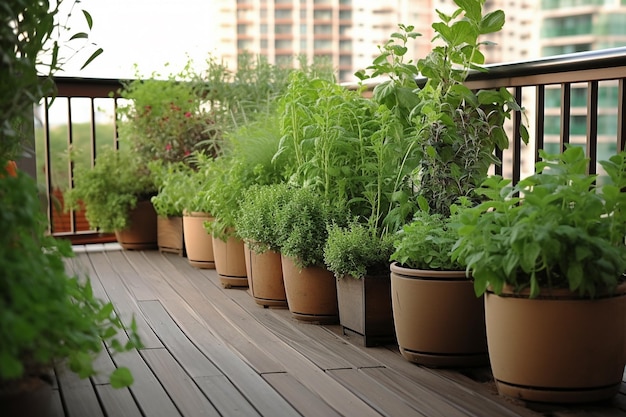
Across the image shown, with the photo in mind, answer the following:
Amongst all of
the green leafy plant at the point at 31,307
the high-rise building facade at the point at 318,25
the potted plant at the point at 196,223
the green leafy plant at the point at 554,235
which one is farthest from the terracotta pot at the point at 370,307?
the high-rise building facade at the point at 318,25

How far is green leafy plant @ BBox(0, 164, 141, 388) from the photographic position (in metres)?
1.29

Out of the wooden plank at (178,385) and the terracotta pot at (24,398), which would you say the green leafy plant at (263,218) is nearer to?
the wooden plank at (178,385)

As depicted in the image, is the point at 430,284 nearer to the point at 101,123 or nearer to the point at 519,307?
the point at 519,307

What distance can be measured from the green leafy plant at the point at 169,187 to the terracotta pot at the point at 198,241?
188 millimetres

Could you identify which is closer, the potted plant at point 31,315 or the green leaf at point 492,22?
the potted plant at point 31,315

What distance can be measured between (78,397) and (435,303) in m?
1.10

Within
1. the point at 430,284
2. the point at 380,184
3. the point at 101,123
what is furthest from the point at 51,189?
the point at 430,284

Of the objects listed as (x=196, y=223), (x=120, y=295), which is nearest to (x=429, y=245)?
(x=120, y=295)

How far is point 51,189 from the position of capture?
5.64m

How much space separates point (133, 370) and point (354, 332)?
829 millimetres

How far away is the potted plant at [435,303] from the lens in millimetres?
2463

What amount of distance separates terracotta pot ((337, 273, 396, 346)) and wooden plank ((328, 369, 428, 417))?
0.32 m

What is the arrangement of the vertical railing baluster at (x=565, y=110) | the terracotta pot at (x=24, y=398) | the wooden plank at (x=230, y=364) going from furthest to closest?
the vertical railing baluster at (x=565, y=110) < the wooden plank at (x=230, y=364) < the terracotta pot at (x=24, y=398)

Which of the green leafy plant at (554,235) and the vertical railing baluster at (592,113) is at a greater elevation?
the vertical railing baluster at (592,113)
